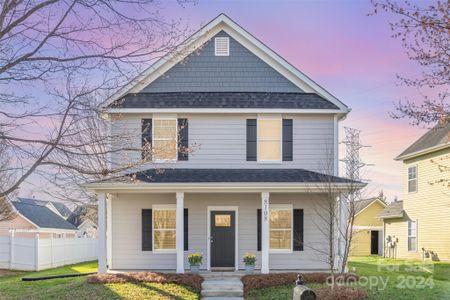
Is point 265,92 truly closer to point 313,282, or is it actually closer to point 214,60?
point 214,60

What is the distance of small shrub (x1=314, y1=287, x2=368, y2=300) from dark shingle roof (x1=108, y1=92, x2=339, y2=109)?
6885mm

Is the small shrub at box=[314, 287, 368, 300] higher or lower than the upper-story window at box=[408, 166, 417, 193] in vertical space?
lower

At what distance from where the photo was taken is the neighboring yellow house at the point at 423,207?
2312 cm

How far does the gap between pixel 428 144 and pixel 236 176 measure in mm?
12786

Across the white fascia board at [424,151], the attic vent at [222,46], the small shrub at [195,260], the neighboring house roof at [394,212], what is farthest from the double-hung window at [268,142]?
the neighboring house roof at [394,212]

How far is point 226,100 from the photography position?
17.7m

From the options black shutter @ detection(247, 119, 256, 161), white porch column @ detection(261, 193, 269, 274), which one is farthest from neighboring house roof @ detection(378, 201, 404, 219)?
white porch column @ detection(261, 193, 269, 274)

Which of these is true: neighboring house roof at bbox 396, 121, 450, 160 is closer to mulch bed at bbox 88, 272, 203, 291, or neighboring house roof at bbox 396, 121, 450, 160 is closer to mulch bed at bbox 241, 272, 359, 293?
mulch bed at bbox 241, 272, 359, 293

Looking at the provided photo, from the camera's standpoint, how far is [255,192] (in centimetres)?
1619

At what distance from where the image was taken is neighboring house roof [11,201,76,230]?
3522 centimetres

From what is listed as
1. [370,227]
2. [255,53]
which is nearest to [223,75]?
[255,53]

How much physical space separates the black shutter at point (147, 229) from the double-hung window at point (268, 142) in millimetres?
4376

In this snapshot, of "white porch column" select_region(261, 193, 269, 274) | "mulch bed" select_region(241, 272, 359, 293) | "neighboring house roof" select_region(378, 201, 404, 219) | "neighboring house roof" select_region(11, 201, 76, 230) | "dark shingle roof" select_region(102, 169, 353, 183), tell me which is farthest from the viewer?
"neighboring house roof" select_region(11, 201, 76, 230)

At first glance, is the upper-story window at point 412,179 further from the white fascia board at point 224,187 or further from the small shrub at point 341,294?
the small shrub at point 341,294
